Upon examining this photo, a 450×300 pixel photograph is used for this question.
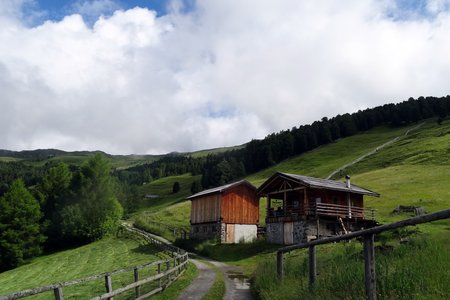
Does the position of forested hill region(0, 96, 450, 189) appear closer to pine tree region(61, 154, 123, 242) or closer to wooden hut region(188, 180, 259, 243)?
pine tree region(61, 154, 123, 242)

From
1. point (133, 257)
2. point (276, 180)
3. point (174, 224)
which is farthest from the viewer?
point (174, 224)

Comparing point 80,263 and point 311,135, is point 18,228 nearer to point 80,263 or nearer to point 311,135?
point 80,263

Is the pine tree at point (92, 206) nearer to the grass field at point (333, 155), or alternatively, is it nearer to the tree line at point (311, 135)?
the grass field at point (333, 155)

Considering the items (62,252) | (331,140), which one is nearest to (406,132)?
(331,140)

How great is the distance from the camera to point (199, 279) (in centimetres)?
2336

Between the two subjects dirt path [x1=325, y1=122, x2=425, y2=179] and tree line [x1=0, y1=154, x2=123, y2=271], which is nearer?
tree line [x1=0, y1=154, x2=123, y2=271]

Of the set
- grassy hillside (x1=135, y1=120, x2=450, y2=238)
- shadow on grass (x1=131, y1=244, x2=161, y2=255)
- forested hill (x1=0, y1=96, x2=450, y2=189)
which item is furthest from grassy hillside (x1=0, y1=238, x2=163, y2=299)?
forested hill (x1=0, y1=96, x2=450, y2=189)

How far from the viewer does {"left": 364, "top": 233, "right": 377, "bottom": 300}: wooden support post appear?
22.0 feet

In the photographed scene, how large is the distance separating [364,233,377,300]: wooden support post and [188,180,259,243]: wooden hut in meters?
44.4

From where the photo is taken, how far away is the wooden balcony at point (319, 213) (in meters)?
39.7

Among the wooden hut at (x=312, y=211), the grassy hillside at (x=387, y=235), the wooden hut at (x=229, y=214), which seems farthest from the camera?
the wooden hut at (x=229, y=214)

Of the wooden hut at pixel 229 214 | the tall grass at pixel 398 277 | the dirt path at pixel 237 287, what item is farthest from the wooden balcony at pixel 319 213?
the tall grass at pixel 398 277

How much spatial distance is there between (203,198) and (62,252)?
22988 mm

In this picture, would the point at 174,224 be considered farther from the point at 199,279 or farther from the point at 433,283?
the point at 433,283
